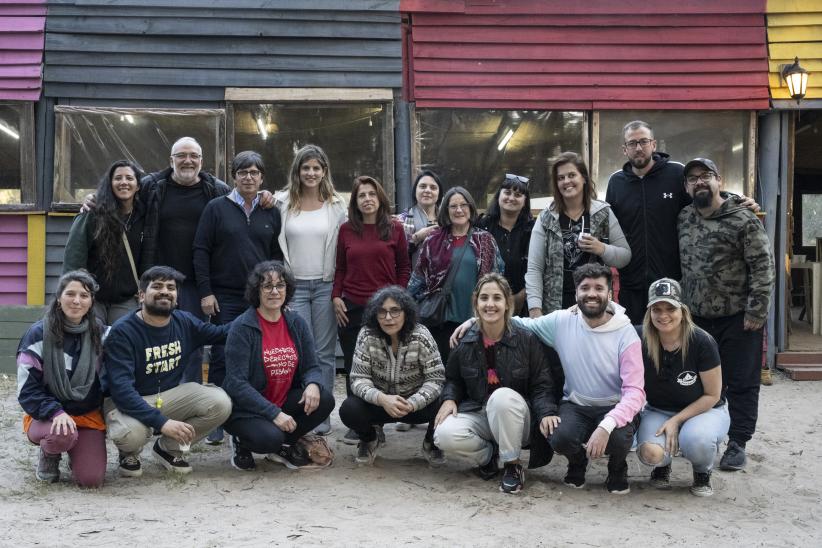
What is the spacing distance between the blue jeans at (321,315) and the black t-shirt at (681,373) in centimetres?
191

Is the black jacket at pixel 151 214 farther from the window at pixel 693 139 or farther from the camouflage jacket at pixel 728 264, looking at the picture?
the window at pixel 693 139

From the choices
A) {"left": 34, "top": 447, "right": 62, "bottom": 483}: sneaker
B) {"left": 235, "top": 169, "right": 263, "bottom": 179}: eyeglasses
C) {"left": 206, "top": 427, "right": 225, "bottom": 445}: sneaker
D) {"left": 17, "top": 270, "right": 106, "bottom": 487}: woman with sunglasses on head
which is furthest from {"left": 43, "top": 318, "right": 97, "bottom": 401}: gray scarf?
{"left": 235, "top": 169, "right": 263, "bottom": 179}: eyeglasses

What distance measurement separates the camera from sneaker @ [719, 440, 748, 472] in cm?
450

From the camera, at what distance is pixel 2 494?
13.0 ft

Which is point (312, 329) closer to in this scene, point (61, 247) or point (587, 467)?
point (587, 467)

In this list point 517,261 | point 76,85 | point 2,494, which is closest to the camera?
point 2,494

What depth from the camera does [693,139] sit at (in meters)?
7.61

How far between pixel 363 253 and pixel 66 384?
1.79m

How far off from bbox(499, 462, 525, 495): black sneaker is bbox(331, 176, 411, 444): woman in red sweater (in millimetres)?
1226

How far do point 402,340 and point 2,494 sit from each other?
6.95 feet

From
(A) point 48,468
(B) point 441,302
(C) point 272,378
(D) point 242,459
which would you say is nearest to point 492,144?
(B) point 441,302

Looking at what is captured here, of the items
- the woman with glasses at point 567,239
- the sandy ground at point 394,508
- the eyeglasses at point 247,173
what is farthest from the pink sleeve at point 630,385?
the eyeglasses at point 247,173

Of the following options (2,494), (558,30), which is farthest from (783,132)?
(2,494)

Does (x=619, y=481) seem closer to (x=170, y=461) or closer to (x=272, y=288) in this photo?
(x=272, y=288)
